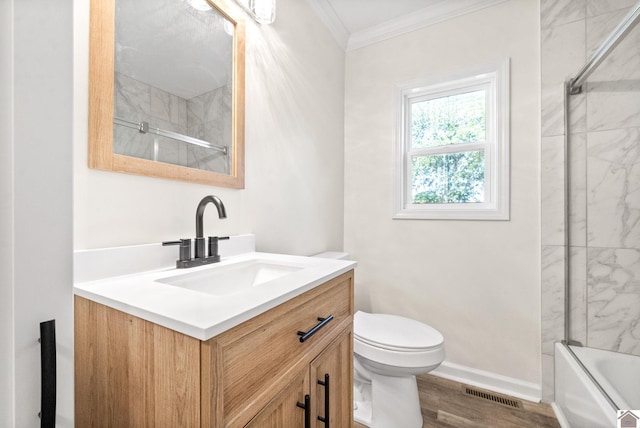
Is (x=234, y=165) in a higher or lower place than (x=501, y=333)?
higher

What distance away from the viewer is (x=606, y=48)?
4.26ft

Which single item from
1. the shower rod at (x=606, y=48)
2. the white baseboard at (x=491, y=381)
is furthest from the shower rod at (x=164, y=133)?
the white baseboard at (x=491, y=381)

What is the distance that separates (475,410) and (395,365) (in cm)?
69

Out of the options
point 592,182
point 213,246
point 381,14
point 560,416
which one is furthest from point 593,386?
point 381,14

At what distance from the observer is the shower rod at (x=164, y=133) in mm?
870

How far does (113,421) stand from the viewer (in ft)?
1.95

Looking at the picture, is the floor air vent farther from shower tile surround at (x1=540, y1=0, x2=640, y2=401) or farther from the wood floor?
shower tile surround at (x1=540, y1=0, x2=640, y2=401)

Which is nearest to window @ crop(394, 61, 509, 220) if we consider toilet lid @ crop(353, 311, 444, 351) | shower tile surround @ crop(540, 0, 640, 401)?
shower tile surround @ crop(540, 0, 640, 401)

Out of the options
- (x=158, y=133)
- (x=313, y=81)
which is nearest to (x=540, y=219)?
(x=313, y=81)

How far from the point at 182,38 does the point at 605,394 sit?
2254 millimetres

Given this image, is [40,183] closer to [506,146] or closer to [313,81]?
[313,81]

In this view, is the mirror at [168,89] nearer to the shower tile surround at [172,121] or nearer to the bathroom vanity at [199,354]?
the shower tile surround at [172,121]

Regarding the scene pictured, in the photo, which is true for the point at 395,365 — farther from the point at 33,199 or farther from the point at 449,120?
the point at 449,120

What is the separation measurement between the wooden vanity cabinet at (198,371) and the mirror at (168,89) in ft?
1.63
